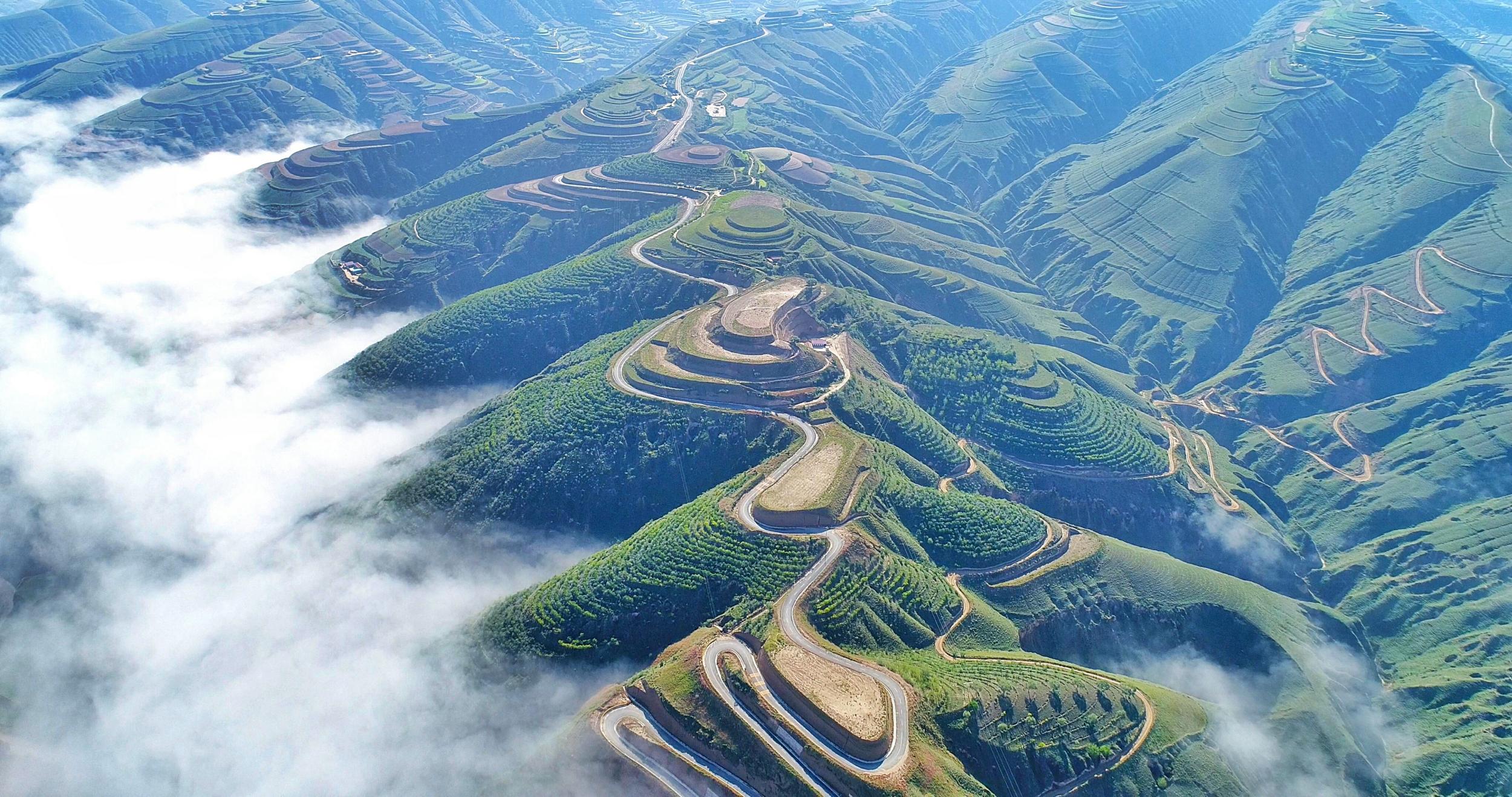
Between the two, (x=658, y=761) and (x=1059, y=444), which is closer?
(x=658, y=761)

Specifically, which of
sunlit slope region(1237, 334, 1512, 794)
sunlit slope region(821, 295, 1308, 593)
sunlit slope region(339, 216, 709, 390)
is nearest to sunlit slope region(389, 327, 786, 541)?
sunlit slope region(821, 295, 1308, 593)

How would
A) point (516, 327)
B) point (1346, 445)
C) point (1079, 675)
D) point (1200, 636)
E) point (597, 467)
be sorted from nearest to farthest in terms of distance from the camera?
point (1079, 675) → point (1200, 636) → point (597, 467) → point (516, 327) → point (1346, 445)

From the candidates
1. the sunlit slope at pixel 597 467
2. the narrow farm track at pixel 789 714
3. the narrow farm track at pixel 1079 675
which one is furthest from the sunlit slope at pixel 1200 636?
the sunlit slope at pixel 597 467

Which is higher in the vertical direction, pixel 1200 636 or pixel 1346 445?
pixel 1346 445

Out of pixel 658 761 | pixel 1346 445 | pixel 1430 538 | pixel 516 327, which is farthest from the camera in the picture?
pixel 1346 445

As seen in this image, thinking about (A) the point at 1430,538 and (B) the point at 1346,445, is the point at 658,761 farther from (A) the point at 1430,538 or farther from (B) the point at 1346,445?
(B) the point at 1346,445

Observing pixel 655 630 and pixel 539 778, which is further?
pixel 655 630

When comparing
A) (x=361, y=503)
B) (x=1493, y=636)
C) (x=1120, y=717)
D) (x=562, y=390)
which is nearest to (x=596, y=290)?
(x=562, y=390)

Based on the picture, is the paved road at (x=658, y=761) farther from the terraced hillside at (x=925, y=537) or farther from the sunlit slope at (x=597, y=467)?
the sunlit slope at (x=597, y=467)

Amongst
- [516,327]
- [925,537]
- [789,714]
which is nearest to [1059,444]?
[925,537]

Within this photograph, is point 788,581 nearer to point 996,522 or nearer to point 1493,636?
point 996,522

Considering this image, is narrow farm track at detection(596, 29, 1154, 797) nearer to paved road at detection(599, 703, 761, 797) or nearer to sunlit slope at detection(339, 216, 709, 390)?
paved road at detection(599, 703, 761, 797)
